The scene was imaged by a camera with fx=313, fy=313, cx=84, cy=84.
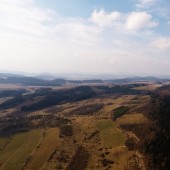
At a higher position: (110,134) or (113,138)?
(110,134)

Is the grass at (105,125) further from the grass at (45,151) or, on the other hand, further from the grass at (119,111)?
the grass at (45,151)

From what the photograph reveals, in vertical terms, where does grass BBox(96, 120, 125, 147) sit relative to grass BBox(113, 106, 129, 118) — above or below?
below

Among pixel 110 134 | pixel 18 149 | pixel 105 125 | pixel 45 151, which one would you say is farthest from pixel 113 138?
pixel 18 149

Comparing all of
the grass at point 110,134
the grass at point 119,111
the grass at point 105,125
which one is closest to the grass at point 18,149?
the grass at point 105,125

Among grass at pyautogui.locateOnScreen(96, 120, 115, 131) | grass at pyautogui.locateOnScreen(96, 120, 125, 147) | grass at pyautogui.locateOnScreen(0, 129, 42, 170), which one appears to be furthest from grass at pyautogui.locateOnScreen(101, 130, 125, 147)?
grass at pyautogui.locateOnScreen(0, 129, 42, 170)

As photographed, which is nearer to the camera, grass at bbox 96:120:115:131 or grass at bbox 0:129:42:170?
grass at bbox 0:129:42:170

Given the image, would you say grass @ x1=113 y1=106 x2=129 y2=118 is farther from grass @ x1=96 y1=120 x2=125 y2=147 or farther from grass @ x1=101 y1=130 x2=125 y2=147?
grass @ x1=101 y1=130 x2=125 y2=147

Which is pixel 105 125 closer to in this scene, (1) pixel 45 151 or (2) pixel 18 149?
(1) pixel 45 151
